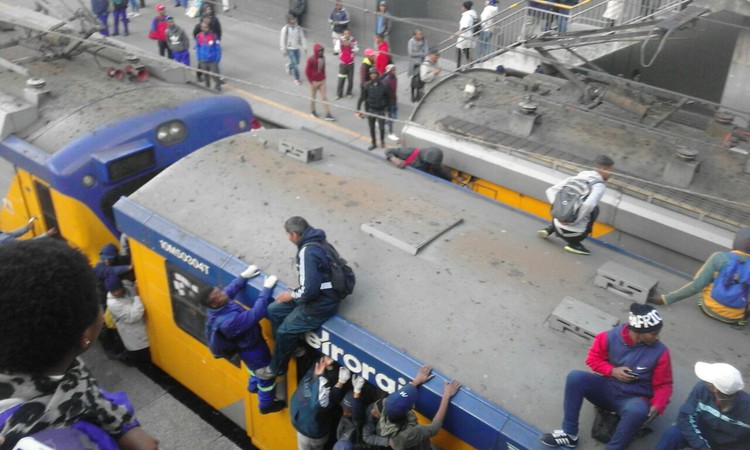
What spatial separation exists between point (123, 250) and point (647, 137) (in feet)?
18.6

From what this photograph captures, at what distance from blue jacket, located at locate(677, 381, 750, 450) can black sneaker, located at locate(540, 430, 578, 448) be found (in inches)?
23.5

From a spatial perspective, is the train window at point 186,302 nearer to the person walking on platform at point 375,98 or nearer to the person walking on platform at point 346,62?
the person walking on platform at point 375,98

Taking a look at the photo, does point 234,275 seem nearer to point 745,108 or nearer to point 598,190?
point 598,190

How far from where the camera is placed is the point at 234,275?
17.4ft

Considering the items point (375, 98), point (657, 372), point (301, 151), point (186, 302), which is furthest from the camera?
point (375, 98)

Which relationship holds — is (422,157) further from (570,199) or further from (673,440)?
(673,440)

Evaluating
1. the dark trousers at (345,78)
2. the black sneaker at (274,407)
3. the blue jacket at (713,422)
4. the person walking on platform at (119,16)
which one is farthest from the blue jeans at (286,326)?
the person walking on platform at (119,16)

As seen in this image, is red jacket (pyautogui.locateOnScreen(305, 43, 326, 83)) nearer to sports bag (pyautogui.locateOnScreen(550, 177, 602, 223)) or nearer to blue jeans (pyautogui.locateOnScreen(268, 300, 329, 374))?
sports bag (pyautogui.locateOnScreen(550, 177, 602, 223))

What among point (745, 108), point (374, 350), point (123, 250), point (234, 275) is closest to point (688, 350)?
point (374, 350)

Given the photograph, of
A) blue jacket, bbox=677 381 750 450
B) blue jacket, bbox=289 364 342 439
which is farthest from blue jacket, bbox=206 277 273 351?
blue jacket, bbox=677 381 750 450

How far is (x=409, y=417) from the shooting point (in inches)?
168

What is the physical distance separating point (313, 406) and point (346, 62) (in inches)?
412

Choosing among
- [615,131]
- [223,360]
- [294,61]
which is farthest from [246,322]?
[294,61]

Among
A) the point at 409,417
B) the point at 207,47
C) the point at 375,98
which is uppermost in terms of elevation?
the point at 409,417
